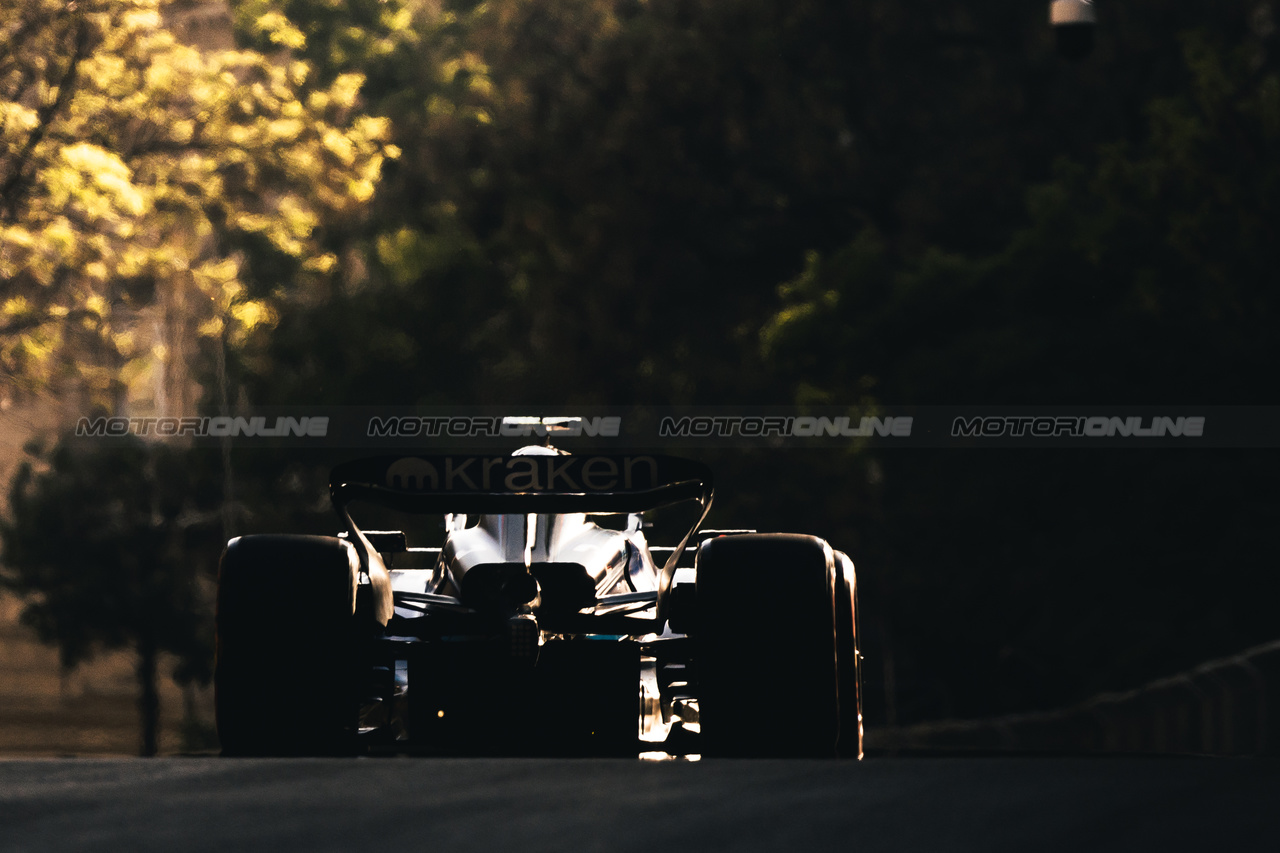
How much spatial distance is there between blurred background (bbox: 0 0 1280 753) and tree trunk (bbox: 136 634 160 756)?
0.10 meters

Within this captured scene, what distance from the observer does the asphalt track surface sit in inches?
123

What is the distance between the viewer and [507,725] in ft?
21.6

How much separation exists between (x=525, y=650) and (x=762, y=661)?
0.74m

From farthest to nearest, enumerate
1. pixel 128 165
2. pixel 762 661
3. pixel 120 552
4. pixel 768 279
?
pixel 120 552, pixel 768 279, pixel 128 165, pixel 762 661

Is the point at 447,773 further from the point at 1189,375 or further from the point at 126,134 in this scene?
the point at 126,134

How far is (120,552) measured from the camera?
121ft

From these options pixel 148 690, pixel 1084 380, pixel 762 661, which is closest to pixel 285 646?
pixel 762 661

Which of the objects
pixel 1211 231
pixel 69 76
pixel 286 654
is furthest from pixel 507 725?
pixel 69 76

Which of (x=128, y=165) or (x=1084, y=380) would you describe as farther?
(x=128, y=165)

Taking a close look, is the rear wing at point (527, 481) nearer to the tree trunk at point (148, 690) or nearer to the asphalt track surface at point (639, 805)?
the asphalt track surface at point (639, 805)

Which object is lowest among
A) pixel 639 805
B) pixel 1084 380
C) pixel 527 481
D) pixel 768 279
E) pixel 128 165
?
pixel 639 805

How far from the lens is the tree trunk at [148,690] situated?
120 ft

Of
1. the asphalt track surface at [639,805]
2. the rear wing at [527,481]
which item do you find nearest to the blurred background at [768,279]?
the rear wing at [527,481]

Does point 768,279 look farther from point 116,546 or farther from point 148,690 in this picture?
point 148,690
